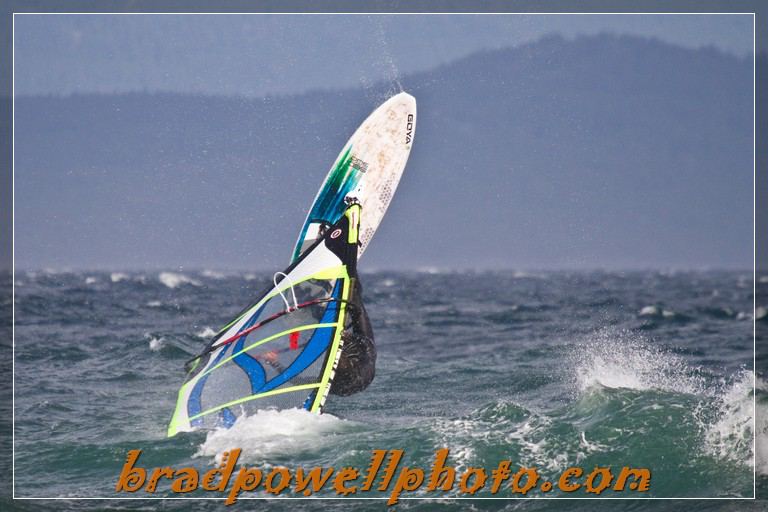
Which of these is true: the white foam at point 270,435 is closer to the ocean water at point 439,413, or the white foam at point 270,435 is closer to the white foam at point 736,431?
the ocean water at point 439,413

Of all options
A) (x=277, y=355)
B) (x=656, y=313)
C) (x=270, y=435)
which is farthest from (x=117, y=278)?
(x=270, y=435)

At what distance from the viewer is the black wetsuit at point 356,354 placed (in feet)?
35.7

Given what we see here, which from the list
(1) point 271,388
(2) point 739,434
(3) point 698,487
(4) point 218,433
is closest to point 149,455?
(4) point 218,433

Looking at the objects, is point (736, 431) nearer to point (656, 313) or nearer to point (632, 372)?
point (632, 372)

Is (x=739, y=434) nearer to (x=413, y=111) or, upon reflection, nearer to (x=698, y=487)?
(x=698, y=487)

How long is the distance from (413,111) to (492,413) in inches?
172

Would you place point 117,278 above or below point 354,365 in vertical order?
below

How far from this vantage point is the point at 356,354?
36.6 feet

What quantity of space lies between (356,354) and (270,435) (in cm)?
141

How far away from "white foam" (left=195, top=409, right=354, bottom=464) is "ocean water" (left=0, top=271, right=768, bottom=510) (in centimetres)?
2

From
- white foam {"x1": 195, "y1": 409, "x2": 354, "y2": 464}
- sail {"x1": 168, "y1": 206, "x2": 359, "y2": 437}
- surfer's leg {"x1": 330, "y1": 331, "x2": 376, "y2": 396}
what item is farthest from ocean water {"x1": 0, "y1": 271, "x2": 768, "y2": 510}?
surfer's leg {"x1": 330, "y1": 331, "x2": 376, "y2": 396}

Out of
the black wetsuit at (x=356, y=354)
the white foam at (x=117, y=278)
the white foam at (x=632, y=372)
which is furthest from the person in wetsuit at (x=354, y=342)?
the white foam at (x=117, y=278)

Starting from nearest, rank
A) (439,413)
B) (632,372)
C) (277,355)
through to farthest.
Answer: (277,355), (439,413), (632,372)

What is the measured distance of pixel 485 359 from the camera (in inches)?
662
